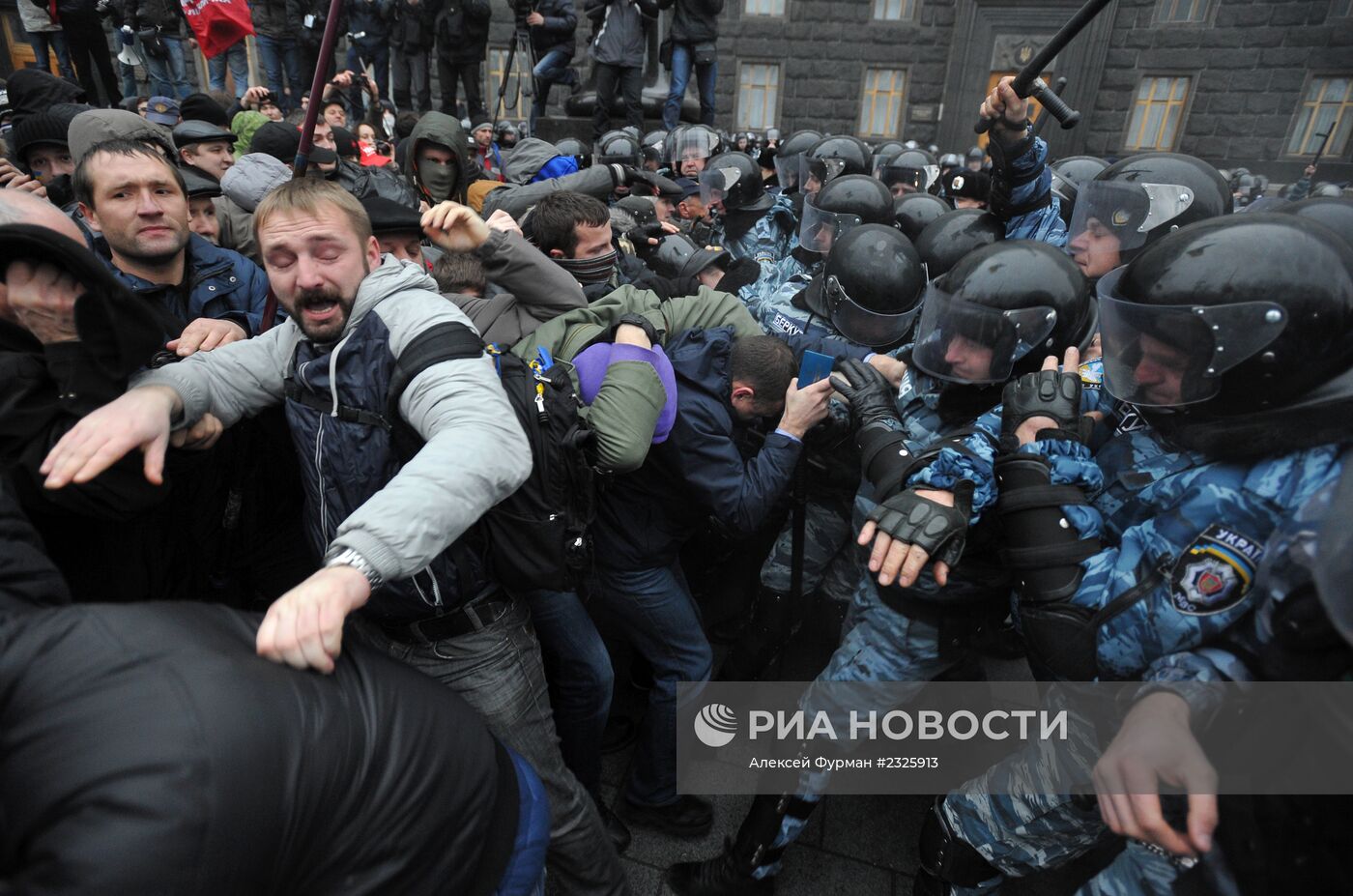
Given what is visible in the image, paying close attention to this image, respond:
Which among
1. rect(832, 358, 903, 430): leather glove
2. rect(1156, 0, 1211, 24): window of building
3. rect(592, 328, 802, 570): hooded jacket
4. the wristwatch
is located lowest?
rect(592, 328, 802, 570): hooded jacket

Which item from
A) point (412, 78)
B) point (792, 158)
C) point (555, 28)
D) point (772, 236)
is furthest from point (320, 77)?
point (412, 78)

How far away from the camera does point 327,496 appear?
1.54m

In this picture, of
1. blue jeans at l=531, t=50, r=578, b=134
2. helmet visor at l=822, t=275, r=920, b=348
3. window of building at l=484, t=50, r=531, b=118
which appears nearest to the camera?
helmet visor at l=822, t=275, r=920, b=348

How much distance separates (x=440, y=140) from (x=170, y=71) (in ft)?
22.5

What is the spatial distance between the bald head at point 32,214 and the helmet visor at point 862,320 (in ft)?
7.56

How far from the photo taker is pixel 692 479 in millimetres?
2100

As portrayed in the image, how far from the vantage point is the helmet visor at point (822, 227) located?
3.76 m

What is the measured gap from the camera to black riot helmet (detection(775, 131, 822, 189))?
6.58 meters

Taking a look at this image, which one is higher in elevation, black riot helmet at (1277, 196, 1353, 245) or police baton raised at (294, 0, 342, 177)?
police baton raised at (294, 0, 342, 177)

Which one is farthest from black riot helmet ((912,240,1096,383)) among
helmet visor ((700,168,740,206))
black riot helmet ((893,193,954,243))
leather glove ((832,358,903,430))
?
helmet visor ((700,168,740,206))

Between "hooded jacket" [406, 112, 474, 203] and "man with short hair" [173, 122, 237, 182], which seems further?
"hooded jacket" [406, 112, 474, 203]

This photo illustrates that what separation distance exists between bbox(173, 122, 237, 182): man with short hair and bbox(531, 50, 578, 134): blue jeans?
4895 mm

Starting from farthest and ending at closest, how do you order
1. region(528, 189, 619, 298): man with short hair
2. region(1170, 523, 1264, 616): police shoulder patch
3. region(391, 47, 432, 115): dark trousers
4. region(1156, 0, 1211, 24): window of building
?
1. region(1156, 0, 1211, 24): window of building
2. region(391, 47, 432, 115): dark trousers
3. region(528, 189, 619, 298): man with short hair
4. region(1170, 523, 1264, 616): police shoulder patch

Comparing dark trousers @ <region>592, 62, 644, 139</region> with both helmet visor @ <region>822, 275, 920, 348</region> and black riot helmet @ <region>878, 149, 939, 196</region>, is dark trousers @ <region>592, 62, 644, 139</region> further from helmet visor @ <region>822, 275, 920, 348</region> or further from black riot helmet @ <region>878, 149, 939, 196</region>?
helmet visor @ <region>822, 275, 920, 348</region>
